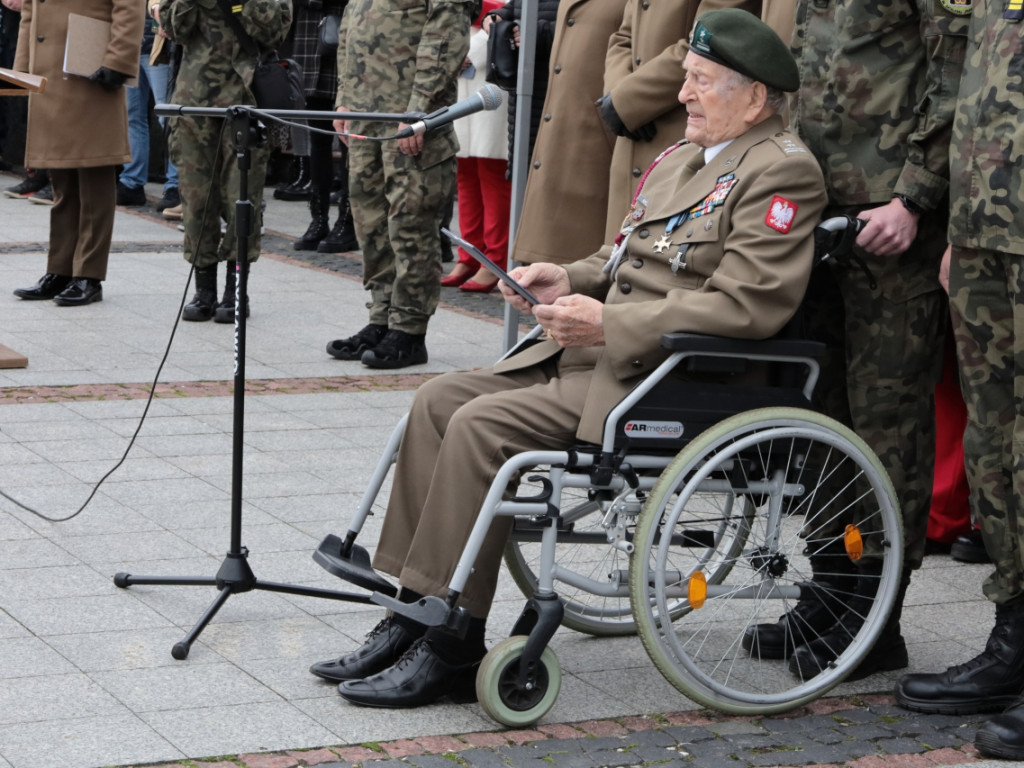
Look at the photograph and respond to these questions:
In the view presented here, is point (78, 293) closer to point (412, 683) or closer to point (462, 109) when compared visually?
point (462, 109)

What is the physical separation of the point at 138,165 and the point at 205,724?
425 inches

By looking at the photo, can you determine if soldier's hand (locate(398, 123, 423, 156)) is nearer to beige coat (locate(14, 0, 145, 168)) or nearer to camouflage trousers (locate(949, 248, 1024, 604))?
beige coat (locate(14, 0, 145, 168))

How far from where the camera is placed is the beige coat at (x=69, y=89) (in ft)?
27.3

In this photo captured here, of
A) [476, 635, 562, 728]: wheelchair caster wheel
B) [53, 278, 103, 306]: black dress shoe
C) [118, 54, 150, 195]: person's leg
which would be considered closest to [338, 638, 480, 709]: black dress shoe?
[476, 635, 562, 728]: wheelchair caster wheel

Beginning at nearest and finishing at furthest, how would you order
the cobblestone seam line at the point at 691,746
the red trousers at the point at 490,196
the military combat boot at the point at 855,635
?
the cobblestone seam line at the point at 691,746 < the military combat boot at the point at 855,635 < the red trousers at the point at 490,196

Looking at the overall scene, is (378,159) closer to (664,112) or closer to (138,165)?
(664,112)

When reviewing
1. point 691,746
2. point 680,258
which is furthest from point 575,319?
point 691,746

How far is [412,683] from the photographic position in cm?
365

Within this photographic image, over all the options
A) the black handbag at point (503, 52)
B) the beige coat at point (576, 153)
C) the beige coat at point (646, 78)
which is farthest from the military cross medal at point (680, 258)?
the black handbag at point (503, 52)

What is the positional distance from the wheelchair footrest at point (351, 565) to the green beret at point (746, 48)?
4.75 feet

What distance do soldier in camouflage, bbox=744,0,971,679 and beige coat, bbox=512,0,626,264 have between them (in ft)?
6.60

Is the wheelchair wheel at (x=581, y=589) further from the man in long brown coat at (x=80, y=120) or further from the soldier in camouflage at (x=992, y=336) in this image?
the man in long brown coat at (x=80, y=120)

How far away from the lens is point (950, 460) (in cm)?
511

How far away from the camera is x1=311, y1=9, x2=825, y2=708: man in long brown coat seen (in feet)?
11.8
